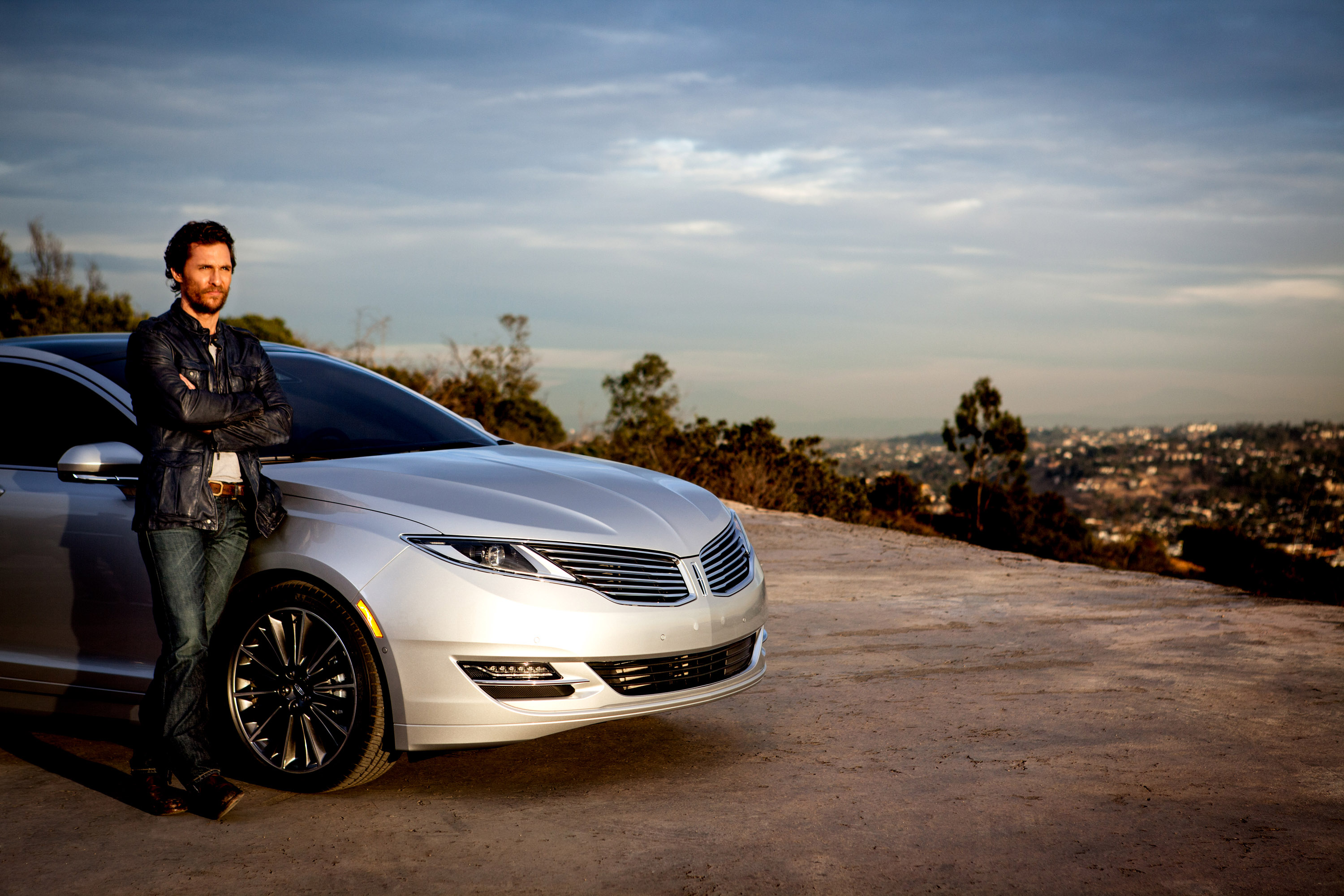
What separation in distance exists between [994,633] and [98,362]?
565 centimetres

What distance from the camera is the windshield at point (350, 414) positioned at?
5.11m

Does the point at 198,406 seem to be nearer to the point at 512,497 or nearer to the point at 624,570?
the point at 512,497

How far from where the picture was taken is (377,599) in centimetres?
414

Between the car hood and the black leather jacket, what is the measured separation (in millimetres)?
272

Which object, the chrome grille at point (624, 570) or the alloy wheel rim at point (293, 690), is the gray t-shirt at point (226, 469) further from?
the chrome grille at point (624, 570)

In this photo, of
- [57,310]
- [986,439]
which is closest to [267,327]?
[57,310]

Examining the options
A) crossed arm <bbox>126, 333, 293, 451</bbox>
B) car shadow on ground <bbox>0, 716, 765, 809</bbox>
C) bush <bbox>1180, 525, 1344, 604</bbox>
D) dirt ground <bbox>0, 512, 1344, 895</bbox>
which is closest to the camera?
dirt ground <bbox>0, 512, 1344, 895</bbox>

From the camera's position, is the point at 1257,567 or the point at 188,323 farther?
the point at 1257,567

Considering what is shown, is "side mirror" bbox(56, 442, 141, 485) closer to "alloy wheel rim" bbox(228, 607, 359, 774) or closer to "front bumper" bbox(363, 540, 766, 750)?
"alloy wheel rim" bbox(228, 607, 359, 774)

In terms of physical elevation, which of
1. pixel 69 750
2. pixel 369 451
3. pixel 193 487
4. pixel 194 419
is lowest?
pixel 69 750

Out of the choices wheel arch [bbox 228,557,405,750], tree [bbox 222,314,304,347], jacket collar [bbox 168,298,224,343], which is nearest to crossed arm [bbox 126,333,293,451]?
jacket collar [bbox 168,298,224,343]

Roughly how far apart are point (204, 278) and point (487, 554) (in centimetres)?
150

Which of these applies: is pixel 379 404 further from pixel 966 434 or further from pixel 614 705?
pixel 966 434

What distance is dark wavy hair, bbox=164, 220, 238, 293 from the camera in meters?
4.29
